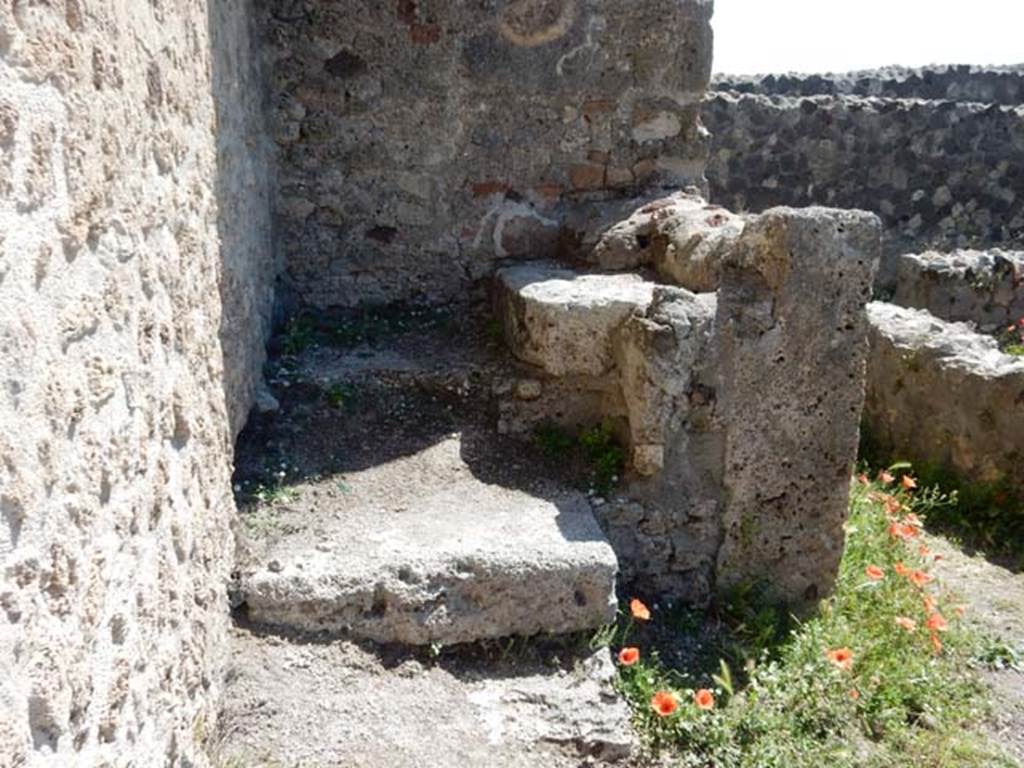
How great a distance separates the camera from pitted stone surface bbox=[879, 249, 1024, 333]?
7129 mm

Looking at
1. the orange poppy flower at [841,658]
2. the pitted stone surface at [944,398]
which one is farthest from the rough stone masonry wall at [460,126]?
the orange poppy flower at [841,658]

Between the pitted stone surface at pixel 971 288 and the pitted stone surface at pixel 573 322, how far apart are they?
15.0 feet

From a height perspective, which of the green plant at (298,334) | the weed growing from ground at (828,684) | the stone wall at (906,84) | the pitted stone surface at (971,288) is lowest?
the weed growing from ground at (828,684)

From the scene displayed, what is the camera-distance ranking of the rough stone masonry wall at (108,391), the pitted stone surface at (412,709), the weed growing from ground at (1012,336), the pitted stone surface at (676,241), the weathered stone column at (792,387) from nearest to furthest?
the rough stone masonry wall at (108,391)
the pitted stone surface at (412,709)
the weathered stone column at (792,387)
the pitted stone surface at (676,241)
the weed growing from ground at (1012,336)

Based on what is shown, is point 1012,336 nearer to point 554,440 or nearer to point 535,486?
point 554,440

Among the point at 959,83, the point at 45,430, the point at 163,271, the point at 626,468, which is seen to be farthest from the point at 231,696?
the point at 959,83

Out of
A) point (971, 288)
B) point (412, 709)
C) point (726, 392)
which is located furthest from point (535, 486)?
point (971, 288)

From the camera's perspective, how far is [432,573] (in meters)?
2.57

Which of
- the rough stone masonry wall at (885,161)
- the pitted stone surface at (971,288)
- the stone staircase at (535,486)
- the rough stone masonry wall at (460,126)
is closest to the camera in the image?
the stone staircase at (535,486)

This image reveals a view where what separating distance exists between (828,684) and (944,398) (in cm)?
231

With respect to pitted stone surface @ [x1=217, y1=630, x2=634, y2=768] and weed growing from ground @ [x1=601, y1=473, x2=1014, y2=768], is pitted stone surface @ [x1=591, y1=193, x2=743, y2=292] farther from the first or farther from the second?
pitted stone surface @ [x1=217, y1=630, x2=634, y2=768]

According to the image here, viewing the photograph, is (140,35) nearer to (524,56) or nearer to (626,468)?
(626,468)

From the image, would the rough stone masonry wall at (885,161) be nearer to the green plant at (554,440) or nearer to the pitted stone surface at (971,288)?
the pitted stone surface at (971,288)

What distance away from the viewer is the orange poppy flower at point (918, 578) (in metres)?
3.31
